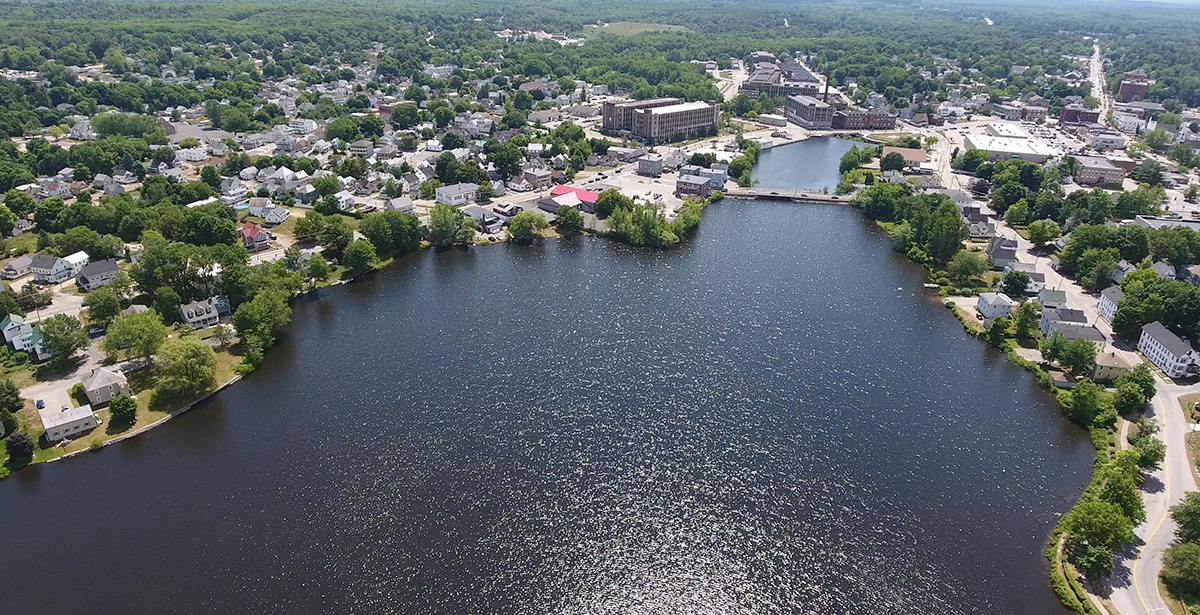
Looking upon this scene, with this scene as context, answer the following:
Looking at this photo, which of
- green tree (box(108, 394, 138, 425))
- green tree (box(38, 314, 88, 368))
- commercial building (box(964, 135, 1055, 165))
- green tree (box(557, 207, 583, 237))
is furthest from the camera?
commercial building (box(964, 135, 1055, 165))

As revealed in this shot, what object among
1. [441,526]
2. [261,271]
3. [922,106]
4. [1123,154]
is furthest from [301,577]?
[922,106]

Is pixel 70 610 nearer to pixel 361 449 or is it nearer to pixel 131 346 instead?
pixel 361 449

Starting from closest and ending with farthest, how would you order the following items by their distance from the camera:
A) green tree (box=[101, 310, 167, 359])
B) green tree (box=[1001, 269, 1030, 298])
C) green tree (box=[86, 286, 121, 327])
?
1. green tree (box=[101, 310, 167, 359])
2. green tree (box=[86, 286, 121, 327])
3. green tree (box=[1001, 269, 1030, 298])

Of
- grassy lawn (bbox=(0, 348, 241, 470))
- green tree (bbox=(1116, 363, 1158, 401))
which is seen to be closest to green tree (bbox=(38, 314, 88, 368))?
grassy lawn (bbox=(0, 348, 241, 470))

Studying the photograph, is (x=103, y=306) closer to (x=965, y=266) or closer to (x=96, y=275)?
(x=96, y=275)

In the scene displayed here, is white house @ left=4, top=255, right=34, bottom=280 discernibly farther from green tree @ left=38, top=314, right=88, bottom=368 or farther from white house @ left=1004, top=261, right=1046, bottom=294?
white house @ left=1004, top=261, right=1046, bottom=294

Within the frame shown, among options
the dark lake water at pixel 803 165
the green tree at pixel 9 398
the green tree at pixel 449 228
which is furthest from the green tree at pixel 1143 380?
the green tree at pixel 9 398
